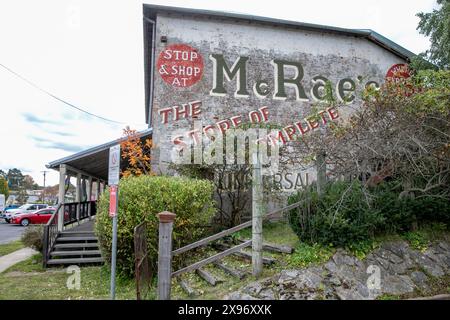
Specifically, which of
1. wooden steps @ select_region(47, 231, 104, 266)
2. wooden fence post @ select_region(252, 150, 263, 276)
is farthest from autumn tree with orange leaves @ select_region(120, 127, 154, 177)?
wooden fence post @ select_region(252, 150, 263, 276)

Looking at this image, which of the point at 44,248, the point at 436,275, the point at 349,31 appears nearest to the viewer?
the point at 436,275

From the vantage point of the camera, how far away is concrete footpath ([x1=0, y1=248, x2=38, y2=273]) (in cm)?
996

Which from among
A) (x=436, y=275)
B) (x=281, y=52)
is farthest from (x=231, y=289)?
(x=281, y=52)

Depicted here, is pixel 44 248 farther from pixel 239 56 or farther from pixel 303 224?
pixel 239 56

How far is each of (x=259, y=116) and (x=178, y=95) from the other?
3.12 m

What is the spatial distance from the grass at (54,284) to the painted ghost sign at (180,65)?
6596 millimetres

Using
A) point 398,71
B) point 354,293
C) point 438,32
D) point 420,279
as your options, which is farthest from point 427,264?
point 398,71

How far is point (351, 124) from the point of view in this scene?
23.6 feet

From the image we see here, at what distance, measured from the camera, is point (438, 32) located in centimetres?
1240

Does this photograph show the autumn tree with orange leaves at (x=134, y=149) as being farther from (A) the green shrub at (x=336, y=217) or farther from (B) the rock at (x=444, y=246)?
(B) the rock at (x=444, y=246)

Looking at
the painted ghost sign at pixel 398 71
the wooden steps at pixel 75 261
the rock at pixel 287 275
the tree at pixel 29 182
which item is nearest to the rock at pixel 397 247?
the rock at pixel 287 275

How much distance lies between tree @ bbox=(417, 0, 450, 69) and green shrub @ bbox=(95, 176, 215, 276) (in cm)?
1058

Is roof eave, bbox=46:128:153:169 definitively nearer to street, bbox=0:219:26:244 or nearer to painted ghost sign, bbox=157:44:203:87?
painted ghost sign, bbox=157:44:203:87

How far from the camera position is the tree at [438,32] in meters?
11.8
